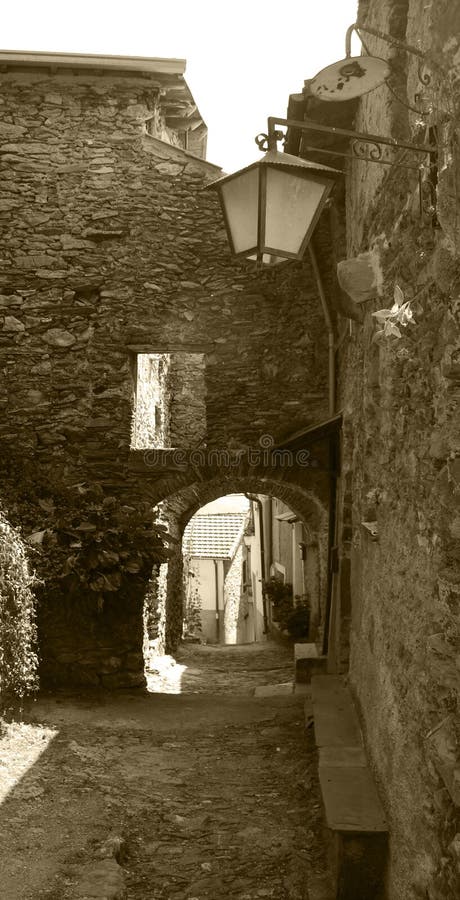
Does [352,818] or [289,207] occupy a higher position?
[289,207]

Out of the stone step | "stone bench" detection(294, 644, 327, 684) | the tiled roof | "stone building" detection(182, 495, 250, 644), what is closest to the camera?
the stone step

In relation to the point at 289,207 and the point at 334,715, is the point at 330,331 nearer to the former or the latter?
the point at 334,715

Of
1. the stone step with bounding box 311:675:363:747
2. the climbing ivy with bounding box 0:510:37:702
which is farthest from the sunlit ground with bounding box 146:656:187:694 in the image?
the stone step with bounding box 311:675:363:747

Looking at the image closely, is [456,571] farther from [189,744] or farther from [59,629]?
[59,629]

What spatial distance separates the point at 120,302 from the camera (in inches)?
334

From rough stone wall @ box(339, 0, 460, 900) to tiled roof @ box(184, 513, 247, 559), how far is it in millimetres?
15876

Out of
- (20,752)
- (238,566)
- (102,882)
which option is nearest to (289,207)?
(102,882)

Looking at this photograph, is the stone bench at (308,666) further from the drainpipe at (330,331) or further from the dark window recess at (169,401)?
the dark window recess at (169,401)

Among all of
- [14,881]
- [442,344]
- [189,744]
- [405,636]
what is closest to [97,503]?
[189,744]

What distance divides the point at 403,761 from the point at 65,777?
280cm

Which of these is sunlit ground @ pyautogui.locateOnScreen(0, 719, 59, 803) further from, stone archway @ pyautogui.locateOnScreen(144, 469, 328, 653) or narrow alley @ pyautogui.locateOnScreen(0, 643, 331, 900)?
stone archway @ pyautogui.locateOnScreen(144, 469, 328, 653)

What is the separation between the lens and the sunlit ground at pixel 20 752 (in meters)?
4.92

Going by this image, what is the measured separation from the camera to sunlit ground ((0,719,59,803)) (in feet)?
16.1

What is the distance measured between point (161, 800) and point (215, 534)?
17.1 meters
